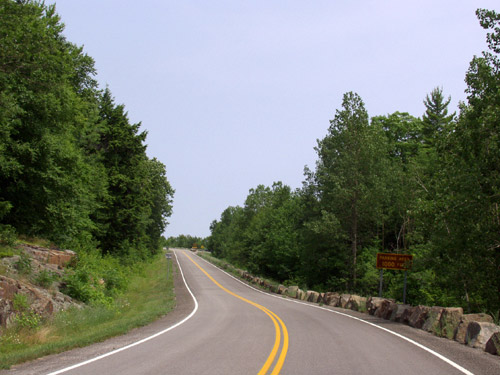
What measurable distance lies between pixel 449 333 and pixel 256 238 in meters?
54.6

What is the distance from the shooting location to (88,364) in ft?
25.9

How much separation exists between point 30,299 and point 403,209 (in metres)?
31.1

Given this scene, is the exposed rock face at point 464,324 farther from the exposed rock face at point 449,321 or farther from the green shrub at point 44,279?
the green shrub at point 44,279

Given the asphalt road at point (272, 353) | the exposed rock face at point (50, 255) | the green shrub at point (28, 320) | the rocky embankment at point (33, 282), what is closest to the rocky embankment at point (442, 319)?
the asphalt road at point (272, 353)

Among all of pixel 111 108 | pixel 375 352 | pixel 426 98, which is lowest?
pixel 375 352

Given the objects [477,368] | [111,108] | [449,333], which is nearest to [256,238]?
[111,108]

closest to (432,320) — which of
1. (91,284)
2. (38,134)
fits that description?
(91,284)

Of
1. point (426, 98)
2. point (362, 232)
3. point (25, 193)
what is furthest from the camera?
point (426, 98)

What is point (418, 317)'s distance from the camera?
51.8ft

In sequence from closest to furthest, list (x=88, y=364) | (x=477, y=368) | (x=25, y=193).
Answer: (x=88, y=364), (x=477, y=368), (x=25, y=193)

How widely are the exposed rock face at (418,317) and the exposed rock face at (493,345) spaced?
193 inches

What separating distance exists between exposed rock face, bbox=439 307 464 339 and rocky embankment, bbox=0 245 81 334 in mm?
13625

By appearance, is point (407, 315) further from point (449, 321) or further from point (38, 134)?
Result: point (38, 134)

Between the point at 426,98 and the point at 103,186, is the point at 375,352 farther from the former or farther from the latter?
the point at 426,98
